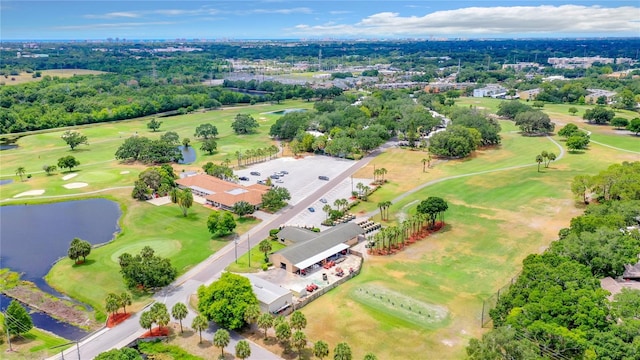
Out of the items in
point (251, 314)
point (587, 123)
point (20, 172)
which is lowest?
point (251, 314)

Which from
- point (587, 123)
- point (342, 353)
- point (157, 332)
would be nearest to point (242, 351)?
point (342, 353)

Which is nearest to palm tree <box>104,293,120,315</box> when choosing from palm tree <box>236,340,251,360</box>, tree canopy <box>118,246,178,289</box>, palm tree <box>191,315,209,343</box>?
tree canopy <box>118,246,178,289</box>

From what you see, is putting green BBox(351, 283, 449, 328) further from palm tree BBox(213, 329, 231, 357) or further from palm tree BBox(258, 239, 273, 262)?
palm tree BBox(213, 329, 231, 357)

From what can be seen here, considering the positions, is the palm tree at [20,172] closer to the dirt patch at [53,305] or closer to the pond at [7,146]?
the pond at [7,146]

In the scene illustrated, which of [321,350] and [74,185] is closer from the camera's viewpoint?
[321,350]

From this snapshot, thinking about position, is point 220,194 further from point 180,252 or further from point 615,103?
point 615,103

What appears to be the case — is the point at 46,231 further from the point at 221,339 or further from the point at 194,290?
the point at 221,339
